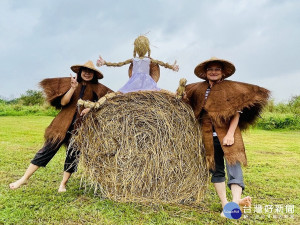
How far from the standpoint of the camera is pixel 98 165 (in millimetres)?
3293

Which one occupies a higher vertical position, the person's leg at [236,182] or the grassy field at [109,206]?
the person's leg at [236,182]

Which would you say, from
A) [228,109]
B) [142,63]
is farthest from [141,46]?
[228,109]

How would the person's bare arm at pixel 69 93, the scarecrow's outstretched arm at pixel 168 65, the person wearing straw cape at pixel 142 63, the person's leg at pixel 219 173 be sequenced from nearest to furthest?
the person's leg at pixel 219 173, the person's bare arm at pixel 69 93, the person wearing straw cape at pixel 142 63, the scarecrow's outstretched arm at pixel 168 65

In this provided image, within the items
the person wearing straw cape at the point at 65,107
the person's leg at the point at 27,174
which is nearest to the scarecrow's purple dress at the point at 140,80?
the person wearing straw cape at the point at 65,107

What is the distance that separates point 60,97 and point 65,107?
0.14 metres

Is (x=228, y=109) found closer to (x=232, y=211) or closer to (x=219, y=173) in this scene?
(x=219, y=173)

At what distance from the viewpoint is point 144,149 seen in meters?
3.38

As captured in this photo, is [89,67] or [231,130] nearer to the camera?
[231,130]

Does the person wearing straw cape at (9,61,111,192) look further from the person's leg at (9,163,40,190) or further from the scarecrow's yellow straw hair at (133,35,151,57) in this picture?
the scarecrow's yellow straw hair at (133,35,151,57)

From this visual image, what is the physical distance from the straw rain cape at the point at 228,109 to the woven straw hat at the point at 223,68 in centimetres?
15

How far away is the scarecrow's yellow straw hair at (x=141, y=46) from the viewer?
4145 mm

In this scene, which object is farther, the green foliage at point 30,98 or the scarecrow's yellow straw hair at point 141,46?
the green foliage at point 30,98

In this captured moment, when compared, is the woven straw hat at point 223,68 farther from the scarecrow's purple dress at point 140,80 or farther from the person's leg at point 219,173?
the person's leg at point 219,173

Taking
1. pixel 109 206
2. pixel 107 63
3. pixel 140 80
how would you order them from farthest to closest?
1. pixel 107 63
2. pixel 140 80
3. pixel 109 206
